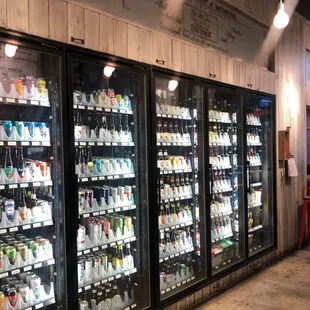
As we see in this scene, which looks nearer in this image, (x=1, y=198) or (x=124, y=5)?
(x=1, y=198)

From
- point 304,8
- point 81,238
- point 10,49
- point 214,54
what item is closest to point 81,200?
point 81,238

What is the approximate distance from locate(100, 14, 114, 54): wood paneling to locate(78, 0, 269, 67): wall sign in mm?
229

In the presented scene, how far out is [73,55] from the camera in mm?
2629

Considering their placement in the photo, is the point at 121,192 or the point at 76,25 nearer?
the point at 76,25

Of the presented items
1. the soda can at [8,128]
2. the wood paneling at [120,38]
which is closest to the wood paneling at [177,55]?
the wood paneling at [120,38]

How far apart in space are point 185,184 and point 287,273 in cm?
204

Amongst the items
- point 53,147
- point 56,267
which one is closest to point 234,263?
point 56,267

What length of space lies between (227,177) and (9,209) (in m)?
2.99

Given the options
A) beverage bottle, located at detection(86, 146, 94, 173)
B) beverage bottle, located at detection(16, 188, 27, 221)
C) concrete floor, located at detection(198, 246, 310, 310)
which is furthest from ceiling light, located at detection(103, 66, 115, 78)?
concrete floor, located at detection(198, 246, 310, 310)

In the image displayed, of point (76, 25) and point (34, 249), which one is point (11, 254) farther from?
point (76, 25)

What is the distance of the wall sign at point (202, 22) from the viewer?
3.41m

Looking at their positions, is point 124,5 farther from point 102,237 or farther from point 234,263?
point 234,263

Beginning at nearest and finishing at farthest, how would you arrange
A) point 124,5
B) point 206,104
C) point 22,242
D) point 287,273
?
point 22,242 → point 124,5 → point 206,104 → point 287,273

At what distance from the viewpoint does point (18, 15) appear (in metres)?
2.35
